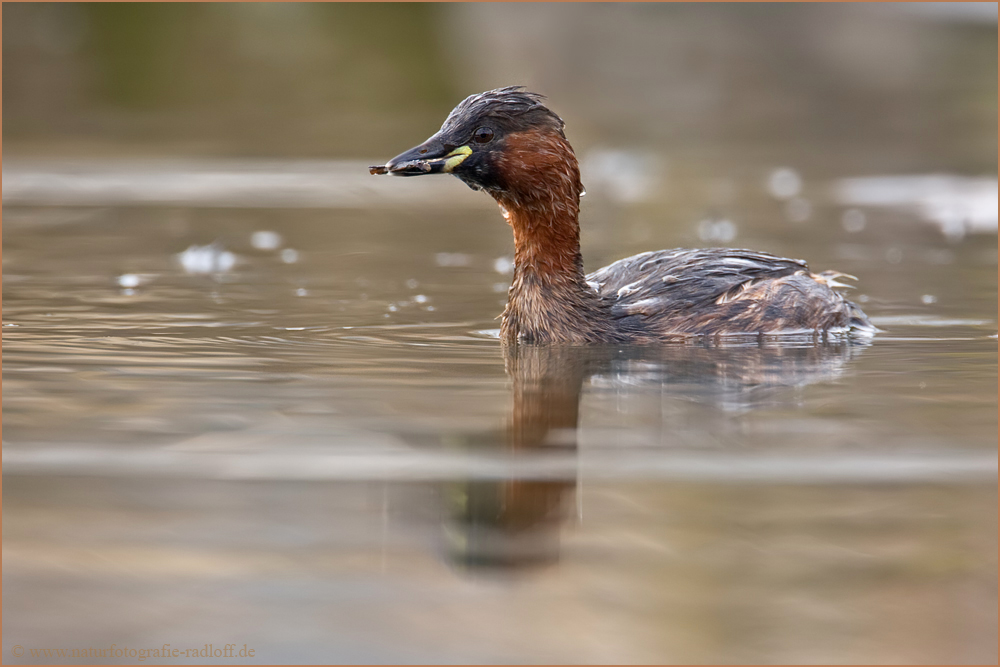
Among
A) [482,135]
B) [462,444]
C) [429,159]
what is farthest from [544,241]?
[462,444]

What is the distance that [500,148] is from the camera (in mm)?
7082

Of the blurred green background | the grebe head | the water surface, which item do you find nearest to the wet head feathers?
the grebe head

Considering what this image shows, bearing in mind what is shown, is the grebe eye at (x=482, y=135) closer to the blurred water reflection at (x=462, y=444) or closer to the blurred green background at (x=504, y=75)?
the blurred water reflection at (x=462, y=444)

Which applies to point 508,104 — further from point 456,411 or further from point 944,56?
point 944,56

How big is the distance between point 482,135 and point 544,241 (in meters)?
0.71

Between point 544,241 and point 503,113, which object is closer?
point 503,113

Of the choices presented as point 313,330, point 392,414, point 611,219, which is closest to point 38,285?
point 313,330

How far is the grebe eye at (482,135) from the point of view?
23.1 ft

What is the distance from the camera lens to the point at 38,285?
912 cm

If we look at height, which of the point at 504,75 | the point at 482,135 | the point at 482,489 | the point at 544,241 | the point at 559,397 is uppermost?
the point at 504,75

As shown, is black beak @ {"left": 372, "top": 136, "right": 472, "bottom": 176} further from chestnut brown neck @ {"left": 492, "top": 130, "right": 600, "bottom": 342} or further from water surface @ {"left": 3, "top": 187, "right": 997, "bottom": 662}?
water surface @ {"left": 3, "top": 187, "right": 997, "bottom": 662}

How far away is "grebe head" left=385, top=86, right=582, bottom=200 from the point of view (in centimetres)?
694

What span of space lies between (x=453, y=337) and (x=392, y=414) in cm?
207

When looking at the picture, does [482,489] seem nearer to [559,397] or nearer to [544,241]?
[559,397]
